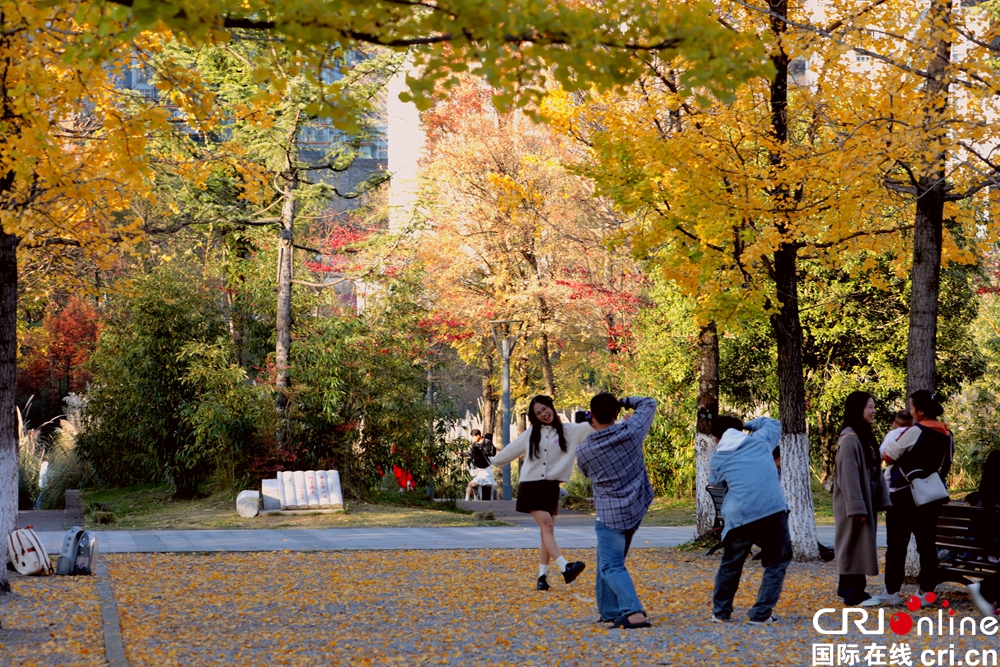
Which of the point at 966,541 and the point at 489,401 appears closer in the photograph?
the point at 966,541

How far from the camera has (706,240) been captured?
37.5ft

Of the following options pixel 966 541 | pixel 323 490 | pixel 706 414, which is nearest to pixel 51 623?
pixel 966 541

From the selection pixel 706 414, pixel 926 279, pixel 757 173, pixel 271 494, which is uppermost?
pixel 757 173

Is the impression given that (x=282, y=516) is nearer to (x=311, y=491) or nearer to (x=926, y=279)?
(x=311, y=491)

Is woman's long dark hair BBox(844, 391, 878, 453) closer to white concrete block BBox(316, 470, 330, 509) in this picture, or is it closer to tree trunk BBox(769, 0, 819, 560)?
tree trunk BBox(769, 0, 819, 560)

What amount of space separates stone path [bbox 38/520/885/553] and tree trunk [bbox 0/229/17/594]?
3.94 meters

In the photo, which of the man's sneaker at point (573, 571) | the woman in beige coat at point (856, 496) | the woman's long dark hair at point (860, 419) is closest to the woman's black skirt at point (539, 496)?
the man's sneaker at point (573, 571)

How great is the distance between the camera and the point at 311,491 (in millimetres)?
19953

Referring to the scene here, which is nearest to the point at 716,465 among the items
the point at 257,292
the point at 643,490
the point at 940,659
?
the point at 643,490

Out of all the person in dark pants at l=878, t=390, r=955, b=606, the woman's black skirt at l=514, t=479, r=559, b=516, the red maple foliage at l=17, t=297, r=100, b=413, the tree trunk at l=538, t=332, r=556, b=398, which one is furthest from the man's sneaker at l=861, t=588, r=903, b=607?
the red maple foliage at l=17, t=297, r=100, b=413

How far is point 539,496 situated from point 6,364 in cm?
491

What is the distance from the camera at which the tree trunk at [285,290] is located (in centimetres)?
2202

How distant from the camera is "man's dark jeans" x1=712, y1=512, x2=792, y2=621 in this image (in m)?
8.26

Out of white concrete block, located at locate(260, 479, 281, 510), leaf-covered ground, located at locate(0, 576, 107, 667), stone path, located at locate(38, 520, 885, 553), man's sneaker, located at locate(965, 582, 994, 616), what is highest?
white concrete block, located at locate(260, 479, 281, 510)
